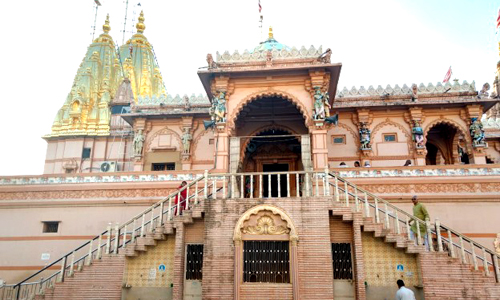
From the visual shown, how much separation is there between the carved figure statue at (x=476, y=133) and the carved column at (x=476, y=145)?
5cm

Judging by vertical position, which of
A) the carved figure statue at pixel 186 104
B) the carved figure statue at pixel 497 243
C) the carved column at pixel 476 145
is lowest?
the carved figure statue at pixel 497 243

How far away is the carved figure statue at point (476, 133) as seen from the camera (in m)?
16.8

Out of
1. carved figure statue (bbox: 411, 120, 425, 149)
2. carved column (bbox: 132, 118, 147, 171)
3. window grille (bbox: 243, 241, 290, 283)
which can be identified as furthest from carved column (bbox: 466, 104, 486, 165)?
carved column (bbox: 132, 118, 147, 171)

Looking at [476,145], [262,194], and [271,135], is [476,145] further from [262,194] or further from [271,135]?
[262,194]

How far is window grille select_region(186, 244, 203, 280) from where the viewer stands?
9859 mm

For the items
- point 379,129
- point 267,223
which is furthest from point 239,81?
point 379,129

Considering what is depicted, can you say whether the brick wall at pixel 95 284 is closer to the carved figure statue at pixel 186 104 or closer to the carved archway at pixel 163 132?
the carved archway at pixel 163 132

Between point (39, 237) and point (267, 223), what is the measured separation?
10.5 m

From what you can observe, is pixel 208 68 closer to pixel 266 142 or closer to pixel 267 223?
pixel 266 142

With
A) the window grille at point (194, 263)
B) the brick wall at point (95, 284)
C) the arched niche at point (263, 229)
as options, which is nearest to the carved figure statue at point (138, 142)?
the brick wall at point (95, 284)

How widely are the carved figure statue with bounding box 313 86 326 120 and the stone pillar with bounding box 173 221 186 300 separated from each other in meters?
6.58

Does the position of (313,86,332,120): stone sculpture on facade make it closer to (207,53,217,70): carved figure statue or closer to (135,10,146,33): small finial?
(207,53,217,70): carved figure statue

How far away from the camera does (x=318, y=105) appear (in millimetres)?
13477

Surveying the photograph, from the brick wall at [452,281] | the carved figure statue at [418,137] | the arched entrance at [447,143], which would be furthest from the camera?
the arched entrance at [447,143]
